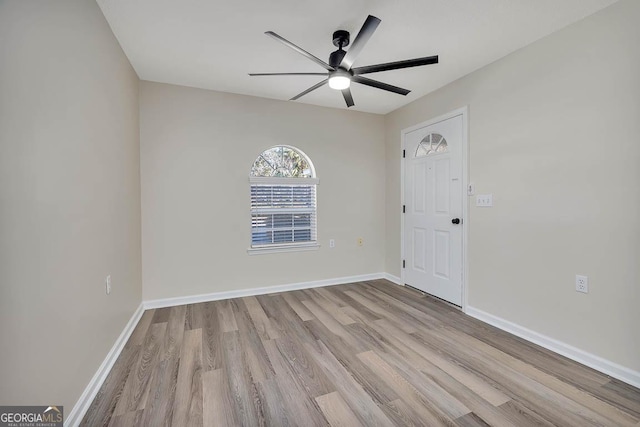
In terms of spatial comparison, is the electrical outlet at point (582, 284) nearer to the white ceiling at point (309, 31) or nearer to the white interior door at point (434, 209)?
the white interior door at point (434, 209)

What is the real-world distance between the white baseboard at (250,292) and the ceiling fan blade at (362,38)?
266cm

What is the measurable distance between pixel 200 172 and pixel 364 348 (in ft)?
8.29

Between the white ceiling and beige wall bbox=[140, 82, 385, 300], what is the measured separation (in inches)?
18.5

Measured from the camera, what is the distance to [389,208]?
13.6 ft

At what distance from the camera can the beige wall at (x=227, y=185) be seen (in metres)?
3.06

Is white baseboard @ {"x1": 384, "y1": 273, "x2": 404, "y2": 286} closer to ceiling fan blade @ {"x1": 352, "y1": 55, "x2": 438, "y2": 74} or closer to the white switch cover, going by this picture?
the white switch cover

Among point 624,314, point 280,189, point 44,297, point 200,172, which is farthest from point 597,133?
point 200,172

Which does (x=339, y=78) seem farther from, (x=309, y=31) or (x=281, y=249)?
(x=281, y=249)

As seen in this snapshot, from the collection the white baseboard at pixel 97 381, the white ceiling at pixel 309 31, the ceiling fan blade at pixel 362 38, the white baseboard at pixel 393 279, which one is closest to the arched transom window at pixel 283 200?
the white ceiling at pixel 309 31

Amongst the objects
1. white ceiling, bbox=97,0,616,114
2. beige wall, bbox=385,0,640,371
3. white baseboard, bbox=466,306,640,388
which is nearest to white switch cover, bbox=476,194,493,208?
beige wall, bbox=385,0,640,371

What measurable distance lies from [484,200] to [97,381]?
11.0 ft

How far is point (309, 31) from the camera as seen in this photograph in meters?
2.13

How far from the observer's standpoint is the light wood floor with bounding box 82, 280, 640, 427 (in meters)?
1.50

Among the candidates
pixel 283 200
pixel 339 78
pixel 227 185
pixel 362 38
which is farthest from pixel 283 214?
pixel 362 38
